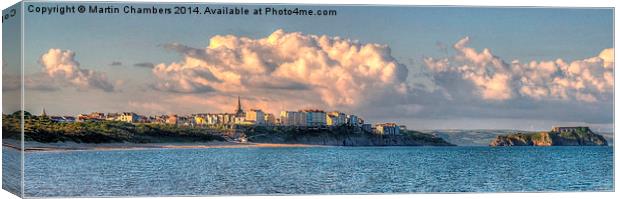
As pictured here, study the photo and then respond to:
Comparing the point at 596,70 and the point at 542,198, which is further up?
the point at 596,70

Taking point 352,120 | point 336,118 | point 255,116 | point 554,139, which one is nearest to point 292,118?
point 255,116

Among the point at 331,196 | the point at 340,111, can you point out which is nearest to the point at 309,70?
the point at 340,111

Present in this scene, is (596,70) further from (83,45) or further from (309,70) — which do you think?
(83,45)

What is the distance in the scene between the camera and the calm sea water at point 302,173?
Result: 26609 millimetres

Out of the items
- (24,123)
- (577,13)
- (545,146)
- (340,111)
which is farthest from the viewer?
(545,146)

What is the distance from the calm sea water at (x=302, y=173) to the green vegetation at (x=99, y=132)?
450mm

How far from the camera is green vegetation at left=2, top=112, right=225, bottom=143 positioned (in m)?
26.5

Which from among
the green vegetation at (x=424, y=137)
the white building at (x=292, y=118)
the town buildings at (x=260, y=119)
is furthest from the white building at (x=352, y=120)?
the green vegetation at (x=424, y=137)

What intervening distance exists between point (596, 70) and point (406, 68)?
12.0 feet

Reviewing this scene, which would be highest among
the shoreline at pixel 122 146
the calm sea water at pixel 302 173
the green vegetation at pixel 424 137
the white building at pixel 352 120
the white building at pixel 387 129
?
the white building at pixel 352 120

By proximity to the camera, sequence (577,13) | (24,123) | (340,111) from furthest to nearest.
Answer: (340,111)
(577,13)
(24,123)

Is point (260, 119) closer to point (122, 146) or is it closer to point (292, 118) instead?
point (292, 118)

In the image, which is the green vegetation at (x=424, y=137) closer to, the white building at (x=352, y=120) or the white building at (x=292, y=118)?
the white building at (x=352, y=120)

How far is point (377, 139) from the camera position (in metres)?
34.1
